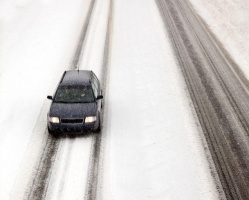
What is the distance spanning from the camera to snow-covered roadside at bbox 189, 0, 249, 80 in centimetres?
2092

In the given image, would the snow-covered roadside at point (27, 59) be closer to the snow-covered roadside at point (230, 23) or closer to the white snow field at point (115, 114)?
the white snow field at point (115, 114)

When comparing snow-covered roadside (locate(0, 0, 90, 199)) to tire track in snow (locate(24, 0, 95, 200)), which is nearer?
tire track in snow (locate(24, 0, 95, 200))

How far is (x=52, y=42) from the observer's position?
889 inches

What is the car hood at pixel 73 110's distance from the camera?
12.3 metres

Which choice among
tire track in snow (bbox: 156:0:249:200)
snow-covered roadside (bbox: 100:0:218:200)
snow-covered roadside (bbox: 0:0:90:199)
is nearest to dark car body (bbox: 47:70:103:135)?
snow-covered roadside (bbox: 100:0:218:200)

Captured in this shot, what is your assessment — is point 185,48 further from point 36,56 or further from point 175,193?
point 175,193

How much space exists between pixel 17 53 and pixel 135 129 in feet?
33.7

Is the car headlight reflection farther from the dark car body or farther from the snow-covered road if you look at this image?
the snow-covered road

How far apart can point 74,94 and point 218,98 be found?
5897 millimetres

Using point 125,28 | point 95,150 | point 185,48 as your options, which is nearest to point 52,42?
point 125,28

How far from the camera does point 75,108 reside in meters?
12.6

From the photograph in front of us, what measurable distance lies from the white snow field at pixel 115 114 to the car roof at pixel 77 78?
1468 mm

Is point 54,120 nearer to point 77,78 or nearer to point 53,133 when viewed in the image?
point 53,133

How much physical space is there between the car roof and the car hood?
3.76ft
